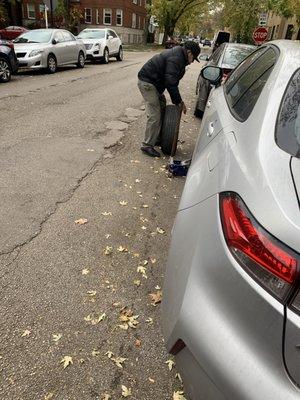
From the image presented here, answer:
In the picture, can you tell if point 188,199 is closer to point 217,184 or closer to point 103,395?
point 217,184

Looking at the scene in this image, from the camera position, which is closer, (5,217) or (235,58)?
(5,217)

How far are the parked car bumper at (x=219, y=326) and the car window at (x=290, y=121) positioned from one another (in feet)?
1.34

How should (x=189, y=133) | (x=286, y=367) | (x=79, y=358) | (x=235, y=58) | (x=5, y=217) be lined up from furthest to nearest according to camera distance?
(x=235, y=58) < (x=189, y=133) < (x=5, y=217) < (x=79, y=358) < (x=286, y=367)

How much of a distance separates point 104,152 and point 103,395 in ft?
13.7

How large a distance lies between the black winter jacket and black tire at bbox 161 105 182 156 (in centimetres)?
31

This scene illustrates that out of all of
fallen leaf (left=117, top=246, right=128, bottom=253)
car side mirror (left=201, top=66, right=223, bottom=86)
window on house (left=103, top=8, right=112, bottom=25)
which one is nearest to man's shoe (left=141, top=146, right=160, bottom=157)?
car side mirror (left=201, top=66, right=223, bottom=86)

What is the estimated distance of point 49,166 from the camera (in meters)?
5.11

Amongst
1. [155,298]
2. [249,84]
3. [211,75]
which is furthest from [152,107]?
[155,298]

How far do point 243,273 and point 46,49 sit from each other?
1346 centimetres

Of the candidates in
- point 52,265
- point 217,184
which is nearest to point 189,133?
point 52,265

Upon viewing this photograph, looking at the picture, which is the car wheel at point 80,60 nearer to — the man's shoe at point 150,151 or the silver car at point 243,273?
the man's shoe at point 150,151

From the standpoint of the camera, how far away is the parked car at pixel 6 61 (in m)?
10.8

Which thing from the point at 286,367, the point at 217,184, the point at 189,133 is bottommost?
the point at 189,133

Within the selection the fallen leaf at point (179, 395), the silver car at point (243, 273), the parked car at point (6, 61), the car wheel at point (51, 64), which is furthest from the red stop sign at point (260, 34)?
the fallen leaf at point (179, 395)
